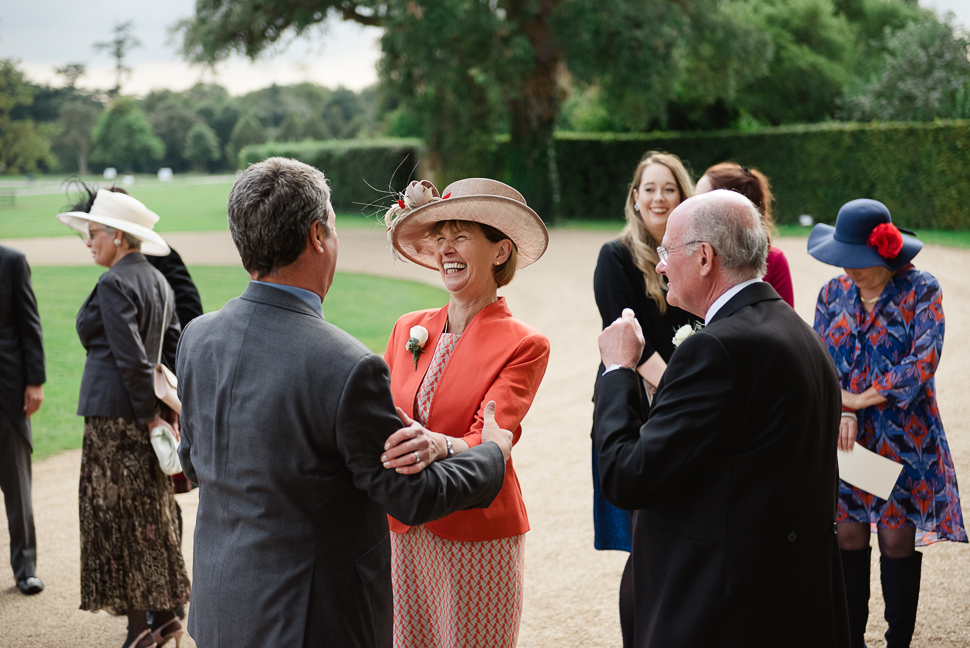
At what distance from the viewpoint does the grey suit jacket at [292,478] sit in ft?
6.71

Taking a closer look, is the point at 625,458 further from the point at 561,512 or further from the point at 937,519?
the point at 561,512

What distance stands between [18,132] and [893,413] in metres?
18.9

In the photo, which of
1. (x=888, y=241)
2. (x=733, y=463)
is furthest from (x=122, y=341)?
(x=888, y=241)

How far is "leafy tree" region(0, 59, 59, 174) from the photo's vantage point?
15.1 m

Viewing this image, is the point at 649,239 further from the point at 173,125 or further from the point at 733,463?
the point at 173,125

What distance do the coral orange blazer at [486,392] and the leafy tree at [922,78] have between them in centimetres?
2817

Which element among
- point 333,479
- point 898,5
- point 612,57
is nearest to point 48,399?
point 333,479

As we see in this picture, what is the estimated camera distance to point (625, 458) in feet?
7.07

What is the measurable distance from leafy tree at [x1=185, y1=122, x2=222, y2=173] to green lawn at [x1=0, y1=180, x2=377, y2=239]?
1786 cm

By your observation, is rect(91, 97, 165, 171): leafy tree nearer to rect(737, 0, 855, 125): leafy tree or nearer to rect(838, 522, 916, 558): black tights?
rect(737, 0, 855, 125): leafy tree

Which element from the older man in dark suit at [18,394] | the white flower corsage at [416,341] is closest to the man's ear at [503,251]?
the white flower corsage at [416,341]

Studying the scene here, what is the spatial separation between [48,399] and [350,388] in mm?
9067

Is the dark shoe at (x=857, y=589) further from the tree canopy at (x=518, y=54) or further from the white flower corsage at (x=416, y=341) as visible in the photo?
the tree canopy at (x=518, y=54)

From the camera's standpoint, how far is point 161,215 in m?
37.7
